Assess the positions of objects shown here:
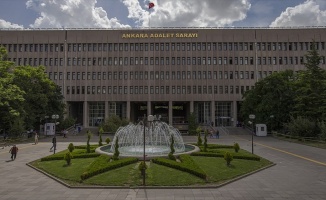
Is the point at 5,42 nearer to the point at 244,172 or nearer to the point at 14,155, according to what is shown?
the point at 14,155

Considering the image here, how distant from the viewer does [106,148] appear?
2697 centimetres

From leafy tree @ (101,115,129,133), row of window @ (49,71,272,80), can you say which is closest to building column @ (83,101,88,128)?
row of window @ (49,71,272,80)

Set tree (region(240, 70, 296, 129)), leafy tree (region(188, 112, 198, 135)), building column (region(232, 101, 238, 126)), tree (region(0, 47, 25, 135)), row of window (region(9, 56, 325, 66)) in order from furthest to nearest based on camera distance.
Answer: row of window (region(9, 56, 325, 66)) → building column (region(232, 101, 238, 126)) → leafy tree (region(188, 112, 198, 135)) → tree (region(240, 70, 296, 129)) → tree (region(0, 47, 25, 135))

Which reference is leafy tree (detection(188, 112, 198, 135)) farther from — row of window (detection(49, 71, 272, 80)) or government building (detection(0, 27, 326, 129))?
row of window (detection(49, 71, 272, 80))

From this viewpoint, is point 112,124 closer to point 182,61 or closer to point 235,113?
point 182,61

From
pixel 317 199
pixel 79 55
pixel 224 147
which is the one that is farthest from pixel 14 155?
pixel 79 55

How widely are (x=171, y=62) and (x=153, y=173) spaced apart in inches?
2033

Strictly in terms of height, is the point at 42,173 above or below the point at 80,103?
below

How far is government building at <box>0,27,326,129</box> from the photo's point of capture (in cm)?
6588

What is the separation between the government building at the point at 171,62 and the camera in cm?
6588

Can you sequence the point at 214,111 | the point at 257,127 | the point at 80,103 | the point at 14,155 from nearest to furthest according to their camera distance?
the point at 14,155
the point at 257,127
the point at 214,111
the point at 80,103

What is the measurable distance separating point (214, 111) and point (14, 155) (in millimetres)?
49323

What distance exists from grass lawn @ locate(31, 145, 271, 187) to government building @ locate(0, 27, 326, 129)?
4541 cm

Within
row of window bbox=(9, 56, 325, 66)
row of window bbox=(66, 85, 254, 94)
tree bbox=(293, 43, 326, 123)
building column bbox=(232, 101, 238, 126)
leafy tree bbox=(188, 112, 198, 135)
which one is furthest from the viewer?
row of window bbox=(9, 56, 325, 66)
